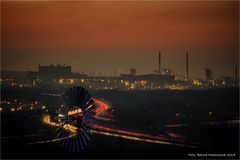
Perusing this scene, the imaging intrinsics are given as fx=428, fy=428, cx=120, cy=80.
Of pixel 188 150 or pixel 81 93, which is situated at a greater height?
pixel 81 93

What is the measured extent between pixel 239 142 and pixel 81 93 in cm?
1962

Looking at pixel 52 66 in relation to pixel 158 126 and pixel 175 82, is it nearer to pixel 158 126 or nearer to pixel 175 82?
pixel 175 82

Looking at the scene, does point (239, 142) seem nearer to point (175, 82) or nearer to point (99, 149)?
point (99, 149)

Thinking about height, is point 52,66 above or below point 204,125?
above

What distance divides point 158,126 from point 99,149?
52.8 ft

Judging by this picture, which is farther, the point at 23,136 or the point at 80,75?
the point at 80,75

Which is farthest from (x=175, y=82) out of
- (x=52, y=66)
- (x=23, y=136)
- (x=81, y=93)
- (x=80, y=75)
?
(x=81, y=93)

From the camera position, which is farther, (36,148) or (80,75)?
(80,75)

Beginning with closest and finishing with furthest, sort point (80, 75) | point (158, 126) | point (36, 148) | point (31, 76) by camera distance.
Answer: point (36, 148) → point (158, 126) → point (31, 76) → point (80, 75)

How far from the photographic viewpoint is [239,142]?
40531 mm

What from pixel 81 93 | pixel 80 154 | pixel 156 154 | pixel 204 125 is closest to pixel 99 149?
pixel 80 154

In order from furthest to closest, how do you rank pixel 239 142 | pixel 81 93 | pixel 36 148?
pixel 239 142 < pixel 36 148 < pixel 81 93

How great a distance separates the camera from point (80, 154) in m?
35.2

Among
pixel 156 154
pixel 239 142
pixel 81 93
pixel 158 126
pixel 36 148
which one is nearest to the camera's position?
pixel 81 93
